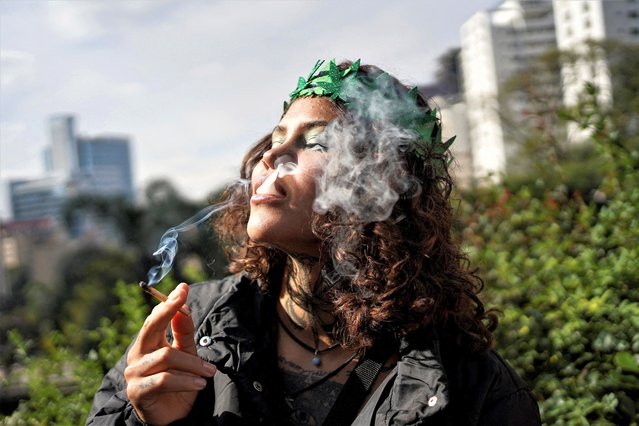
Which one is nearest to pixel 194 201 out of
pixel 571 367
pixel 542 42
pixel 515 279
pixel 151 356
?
pixel 515 279

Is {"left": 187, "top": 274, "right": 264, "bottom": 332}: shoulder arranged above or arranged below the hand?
above

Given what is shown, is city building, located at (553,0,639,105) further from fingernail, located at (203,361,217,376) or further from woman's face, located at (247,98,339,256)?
fingernail, located at (203,361,217,376)

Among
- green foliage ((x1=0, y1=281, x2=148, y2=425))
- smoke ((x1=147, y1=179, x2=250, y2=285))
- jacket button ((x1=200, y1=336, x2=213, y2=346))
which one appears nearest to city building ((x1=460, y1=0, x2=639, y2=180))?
green foliage ((x1=0, y1=281, x2=148, y2=425))

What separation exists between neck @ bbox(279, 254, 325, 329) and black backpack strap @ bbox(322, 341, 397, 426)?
0.18m

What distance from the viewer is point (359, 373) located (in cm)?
197

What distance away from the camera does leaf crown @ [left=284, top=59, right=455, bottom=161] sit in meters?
2.12

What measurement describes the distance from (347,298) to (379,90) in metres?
0.58

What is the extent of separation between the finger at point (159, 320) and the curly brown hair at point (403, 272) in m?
A: 0.44

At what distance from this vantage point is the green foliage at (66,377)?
2.87 m

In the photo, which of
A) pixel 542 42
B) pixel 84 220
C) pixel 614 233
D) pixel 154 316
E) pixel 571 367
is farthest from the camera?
pixel 542 42

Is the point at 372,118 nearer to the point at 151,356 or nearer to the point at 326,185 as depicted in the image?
the point at 326,185

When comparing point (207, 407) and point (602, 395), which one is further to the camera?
point (602, 395)

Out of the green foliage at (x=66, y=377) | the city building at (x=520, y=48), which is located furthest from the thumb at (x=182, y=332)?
the city building at (x=520, y=48)

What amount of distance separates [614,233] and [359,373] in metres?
1.83
